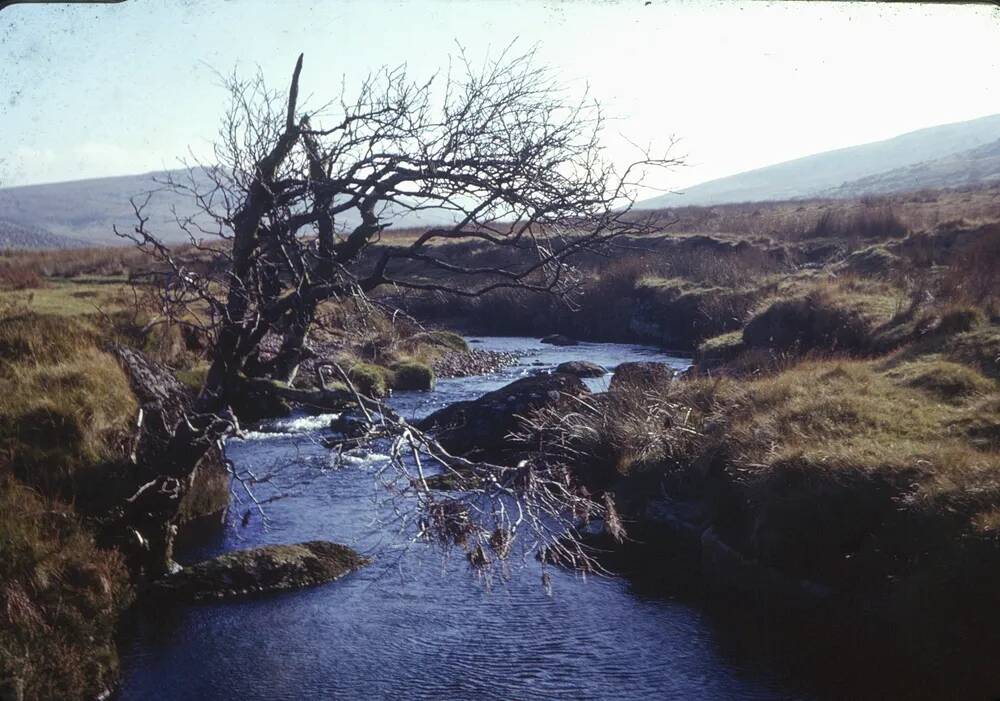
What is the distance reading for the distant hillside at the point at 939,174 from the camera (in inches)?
3487

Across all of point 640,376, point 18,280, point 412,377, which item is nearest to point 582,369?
point 412,377

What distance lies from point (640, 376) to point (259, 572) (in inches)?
329

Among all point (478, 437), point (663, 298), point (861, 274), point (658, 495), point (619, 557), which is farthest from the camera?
point (663, 298)

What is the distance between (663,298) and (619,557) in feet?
68.9

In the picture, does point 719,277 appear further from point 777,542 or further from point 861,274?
point 777,542

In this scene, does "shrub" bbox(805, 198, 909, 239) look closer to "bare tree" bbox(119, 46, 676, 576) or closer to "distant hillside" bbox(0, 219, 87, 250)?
"bare tree" bbox(119, 46, 676, 576)

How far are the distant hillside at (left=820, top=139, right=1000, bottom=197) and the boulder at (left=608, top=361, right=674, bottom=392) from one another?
73.0 meters

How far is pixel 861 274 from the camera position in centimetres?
2569

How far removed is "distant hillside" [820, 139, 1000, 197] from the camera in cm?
8856

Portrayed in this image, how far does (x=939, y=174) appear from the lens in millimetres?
104188

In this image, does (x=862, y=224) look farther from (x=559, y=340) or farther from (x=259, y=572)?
(x=259, y=572)

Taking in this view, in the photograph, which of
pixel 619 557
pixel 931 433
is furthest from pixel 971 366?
pixel 619 557

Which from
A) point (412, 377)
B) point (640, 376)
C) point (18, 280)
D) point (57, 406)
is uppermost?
point (18, 280)

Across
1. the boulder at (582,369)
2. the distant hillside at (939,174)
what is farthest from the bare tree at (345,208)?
the distant hillside at (939,174)
